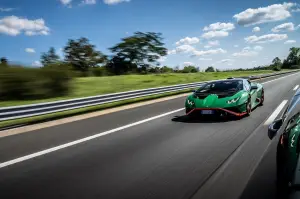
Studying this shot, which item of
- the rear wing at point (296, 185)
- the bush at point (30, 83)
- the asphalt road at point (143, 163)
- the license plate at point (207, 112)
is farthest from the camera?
the bush at point (30, 83)

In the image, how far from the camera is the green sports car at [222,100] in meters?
8.88

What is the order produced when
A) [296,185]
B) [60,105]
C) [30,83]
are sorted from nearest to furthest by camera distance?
[296,185] → [60,105] → [30,83]

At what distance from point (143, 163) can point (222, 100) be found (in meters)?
4.70

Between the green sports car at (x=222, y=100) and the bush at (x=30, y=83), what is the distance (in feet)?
40.1

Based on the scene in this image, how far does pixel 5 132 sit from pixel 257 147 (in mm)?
7087

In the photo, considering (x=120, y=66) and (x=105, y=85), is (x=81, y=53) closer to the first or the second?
Result: (x=120, y=66)

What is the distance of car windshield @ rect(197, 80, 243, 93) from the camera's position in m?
9.76

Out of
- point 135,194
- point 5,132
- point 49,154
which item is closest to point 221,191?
point 135,194

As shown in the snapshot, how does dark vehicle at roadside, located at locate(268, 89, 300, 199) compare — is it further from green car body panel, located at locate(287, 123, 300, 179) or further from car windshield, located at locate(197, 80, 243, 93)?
car windshield, located at locate(197, 80, 243, 93)

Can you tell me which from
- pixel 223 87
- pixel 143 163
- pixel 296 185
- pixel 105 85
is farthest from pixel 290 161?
pixel 105 85

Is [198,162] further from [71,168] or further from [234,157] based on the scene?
[71,168]

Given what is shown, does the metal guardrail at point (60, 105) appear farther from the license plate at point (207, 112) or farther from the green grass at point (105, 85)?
the license plate at point (207, 112)

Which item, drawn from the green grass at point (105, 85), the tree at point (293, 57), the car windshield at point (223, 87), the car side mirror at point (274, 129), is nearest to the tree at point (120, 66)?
the green grass at point (105, 85)

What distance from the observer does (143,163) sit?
505cm
